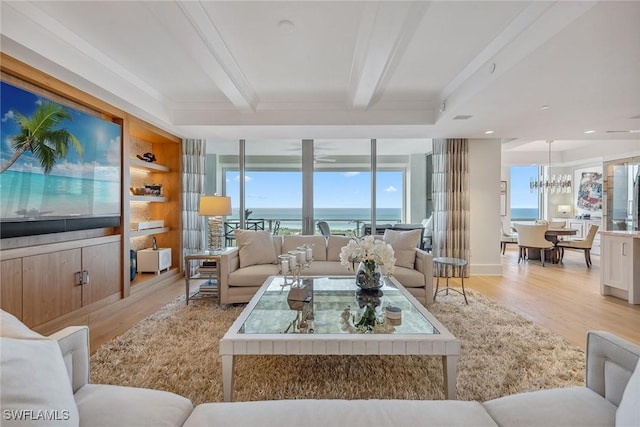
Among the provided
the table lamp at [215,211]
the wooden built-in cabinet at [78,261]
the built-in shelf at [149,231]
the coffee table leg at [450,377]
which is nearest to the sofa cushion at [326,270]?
the table lamp at [215,211]

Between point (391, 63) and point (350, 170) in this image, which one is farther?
point (350, 170)

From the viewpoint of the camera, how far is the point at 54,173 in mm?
2775

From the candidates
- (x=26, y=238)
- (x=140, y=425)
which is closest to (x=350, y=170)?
(x=26, y=238)

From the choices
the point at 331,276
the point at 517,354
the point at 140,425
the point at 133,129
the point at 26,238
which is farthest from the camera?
the point at 133,129

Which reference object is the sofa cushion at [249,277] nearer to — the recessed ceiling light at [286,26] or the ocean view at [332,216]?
the ocean view at [332,216]

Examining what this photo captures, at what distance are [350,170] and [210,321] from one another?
376 centimetres

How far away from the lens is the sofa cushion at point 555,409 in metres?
1.07

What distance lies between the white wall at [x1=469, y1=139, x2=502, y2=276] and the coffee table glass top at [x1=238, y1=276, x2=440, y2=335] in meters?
3.17

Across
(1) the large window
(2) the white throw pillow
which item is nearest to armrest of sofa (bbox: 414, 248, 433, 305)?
(2) the white throw pillow

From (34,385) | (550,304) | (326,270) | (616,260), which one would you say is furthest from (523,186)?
(34,385)

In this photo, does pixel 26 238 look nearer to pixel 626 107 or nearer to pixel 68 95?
pixel 68 95

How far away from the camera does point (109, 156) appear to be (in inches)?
138

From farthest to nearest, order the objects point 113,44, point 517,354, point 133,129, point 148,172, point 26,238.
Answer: point 148,172, point 133,129, point 113,44, point 26,238, point 517,354

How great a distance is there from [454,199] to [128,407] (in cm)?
529
